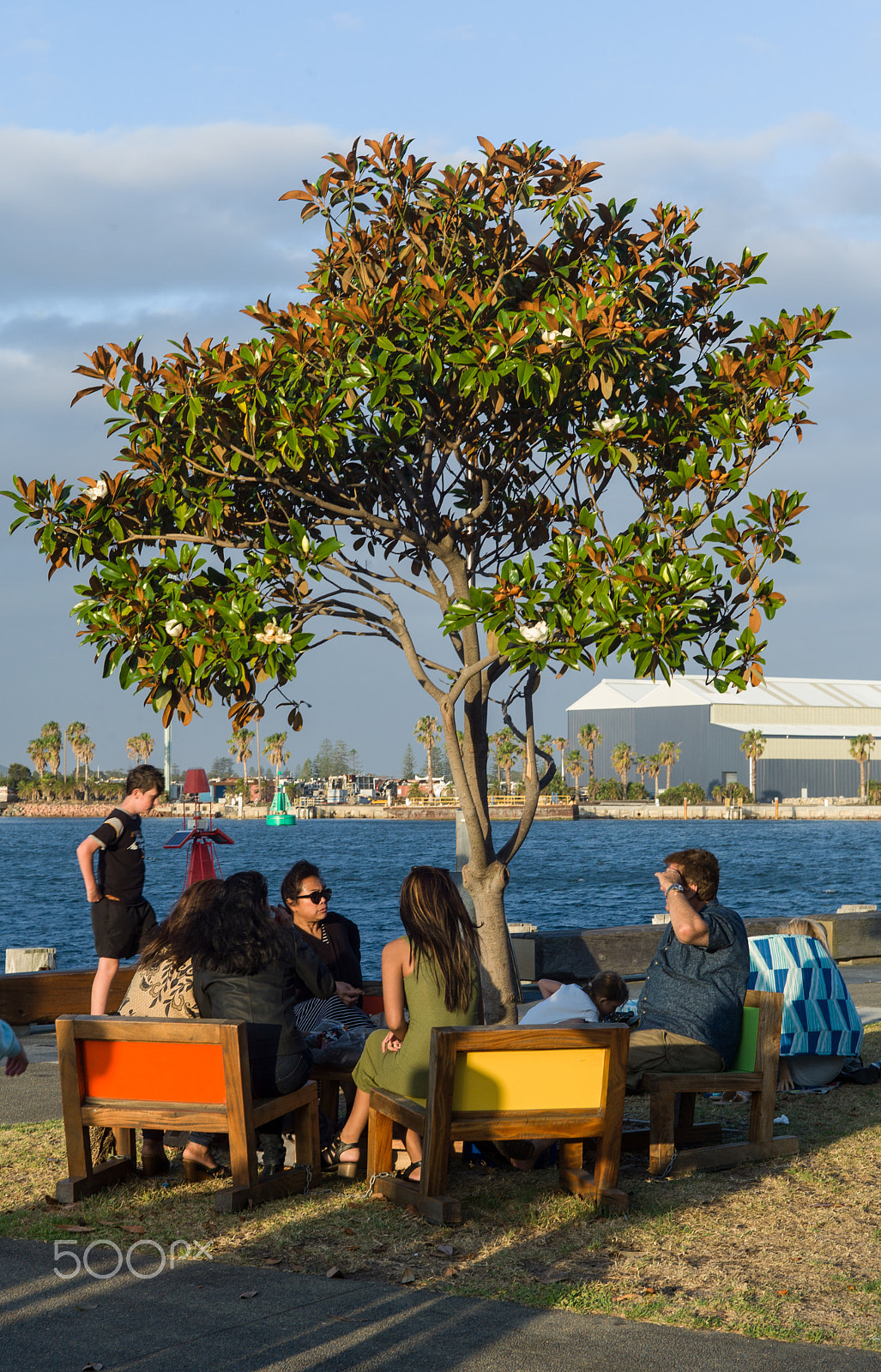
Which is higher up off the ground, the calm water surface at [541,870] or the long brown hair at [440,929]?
the long brown hair at [440,929]

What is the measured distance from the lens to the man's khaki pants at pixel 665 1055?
19.1 ft

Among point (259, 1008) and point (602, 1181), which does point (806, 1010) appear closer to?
point (602, 1181)

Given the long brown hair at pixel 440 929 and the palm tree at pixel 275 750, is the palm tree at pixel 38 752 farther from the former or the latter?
the long brown hair at pixel 440 929

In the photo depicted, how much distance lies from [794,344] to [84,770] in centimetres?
19025

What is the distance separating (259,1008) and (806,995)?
3626 mm

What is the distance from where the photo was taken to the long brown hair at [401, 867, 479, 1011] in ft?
17.4

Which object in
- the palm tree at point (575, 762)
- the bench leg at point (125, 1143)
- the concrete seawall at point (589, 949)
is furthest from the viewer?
the palm tree at point (575, 762)

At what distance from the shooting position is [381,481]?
895 centimetres

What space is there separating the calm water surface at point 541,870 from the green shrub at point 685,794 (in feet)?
8.57

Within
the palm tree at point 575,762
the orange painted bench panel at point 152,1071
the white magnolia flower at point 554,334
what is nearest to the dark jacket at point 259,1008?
the orange painted bench panel at point 152,1071

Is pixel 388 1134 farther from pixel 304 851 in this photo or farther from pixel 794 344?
pixel 304 851

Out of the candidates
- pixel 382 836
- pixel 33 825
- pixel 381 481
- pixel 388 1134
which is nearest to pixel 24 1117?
pixel 388 1134

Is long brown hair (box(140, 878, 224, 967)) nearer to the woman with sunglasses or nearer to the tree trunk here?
the woman with sunglasses

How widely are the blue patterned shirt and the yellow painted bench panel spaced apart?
920 mm
